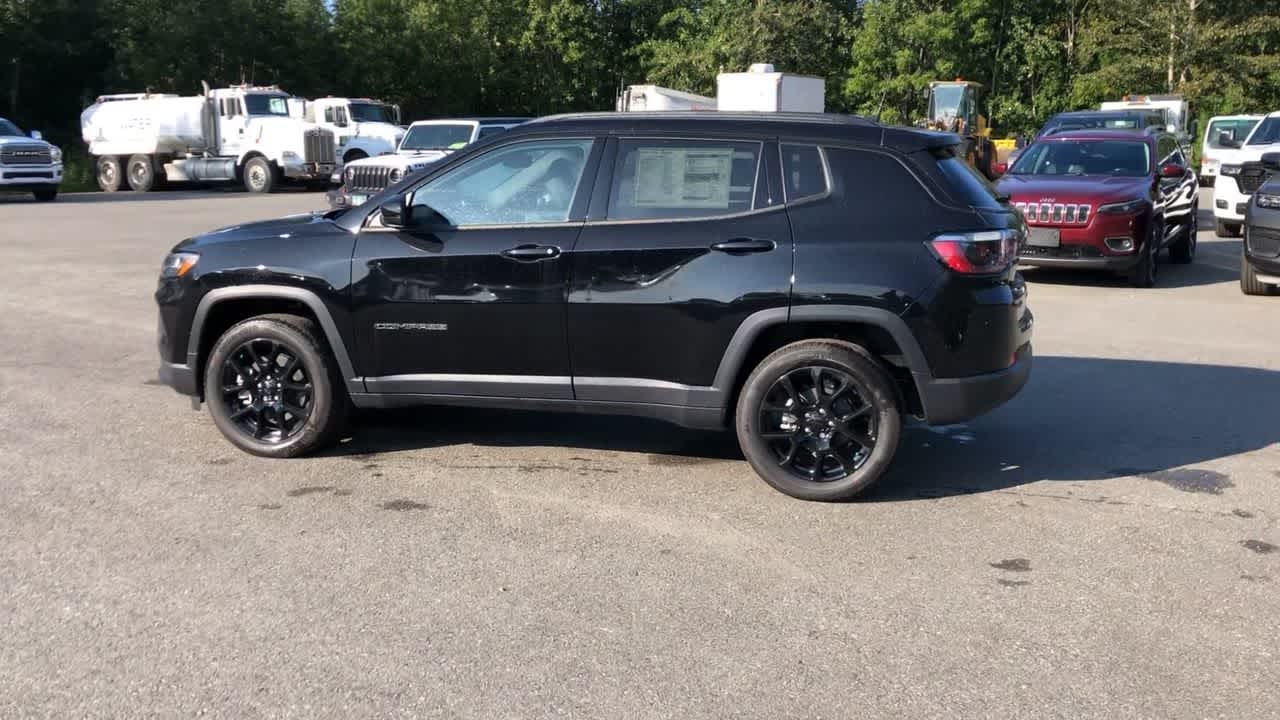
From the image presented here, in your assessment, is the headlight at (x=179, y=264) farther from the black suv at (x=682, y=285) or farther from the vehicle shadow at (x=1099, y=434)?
the vehicle shadow at (x=1099, y=434)

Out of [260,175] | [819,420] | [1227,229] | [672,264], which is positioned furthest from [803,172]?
[260,175]

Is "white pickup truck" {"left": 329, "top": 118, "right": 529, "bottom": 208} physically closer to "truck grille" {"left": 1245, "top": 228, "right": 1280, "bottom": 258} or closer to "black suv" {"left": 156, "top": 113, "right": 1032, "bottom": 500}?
"truck grille" {"left": 1245, "top": 228, "right": 1280, "bottom": 258}

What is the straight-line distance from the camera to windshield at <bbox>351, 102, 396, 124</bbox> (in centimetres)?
3297

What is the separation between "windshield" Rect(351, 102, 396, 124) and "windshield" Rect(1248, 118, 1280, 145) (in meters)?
21.6

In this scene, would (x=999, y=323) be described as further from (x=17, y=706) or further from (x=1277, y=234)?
(x=1277, y=234)

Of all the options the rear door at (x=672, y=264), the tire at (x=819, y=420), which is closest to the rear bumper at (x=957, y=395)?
the tire at (x=819, y=420)

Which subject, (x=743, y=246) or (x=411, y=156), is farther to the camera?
(x=411, y=156)

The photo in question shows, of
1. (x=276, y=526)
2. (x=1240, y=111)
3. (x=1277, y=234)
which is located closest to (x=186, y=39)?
(x=1240, y=111)

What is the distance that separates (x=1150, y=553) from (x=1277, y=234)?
26.6ft

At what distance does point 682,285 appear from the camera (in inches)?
224

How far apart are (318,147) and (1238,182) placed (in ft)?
74.3

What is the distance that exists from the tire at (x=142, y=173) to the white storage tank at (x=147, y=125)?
0.24m

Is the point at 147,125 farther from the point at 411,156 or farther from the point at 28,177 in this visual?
the point at 411,156

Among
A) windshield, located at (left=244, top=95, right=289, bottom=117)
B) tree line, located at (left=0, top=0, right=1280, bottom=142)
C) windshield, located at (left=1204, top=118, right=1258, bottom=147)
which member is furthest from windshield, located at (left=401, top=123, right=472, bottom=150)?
tree line, located at (left=0, top=0, right=1280, bottom=142)
